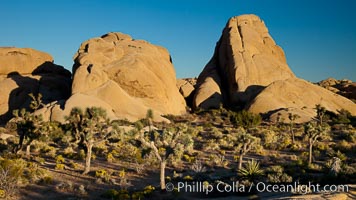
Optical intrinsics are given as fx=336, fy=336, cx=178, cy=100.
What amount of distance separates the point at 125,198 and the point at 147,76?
130ft

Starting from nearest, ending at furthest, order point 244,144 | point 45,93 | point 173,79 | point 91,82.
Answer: point 244,144
point 91,82
point 45,93
point 173,79

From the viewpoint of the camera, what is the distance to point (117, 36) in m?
69.1

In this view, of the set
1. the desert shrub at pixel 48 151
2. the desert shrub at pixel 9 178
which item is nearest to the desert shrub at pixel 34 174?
the desert shrub at pixel 9 178

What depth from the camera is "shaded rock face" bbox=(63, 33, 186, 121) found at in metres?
47.6

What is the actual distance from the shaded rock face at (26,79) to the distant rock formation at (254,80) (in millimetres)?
24792

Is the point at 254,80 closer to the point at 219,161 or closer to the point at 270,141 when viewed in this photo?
the point at 270,141

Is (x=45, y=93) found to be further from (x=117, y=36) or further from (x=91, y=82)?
(x=117, y=36)

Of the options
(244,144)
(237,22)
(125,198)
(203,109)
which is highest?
(237,22)

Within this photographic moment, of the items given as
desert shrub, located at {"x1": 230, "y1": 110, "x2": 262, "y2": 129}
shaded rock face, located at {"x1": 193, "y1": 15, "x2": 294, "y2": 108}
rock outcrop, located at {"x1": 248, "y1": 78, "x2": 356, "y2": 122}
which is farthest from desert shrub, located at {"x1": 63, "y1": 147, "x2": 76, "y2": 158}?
shaded rock face, located at {"x1": 193, "y1": 15, "x2": 294, "y2": 108}

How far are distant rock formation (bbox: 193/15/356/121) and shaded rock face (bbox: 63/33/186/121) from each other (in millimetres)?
7536

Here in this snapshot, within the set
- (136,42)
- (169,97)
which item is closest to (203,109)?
(169,97)

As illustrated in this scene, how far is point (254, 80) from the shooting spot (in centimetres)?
6181

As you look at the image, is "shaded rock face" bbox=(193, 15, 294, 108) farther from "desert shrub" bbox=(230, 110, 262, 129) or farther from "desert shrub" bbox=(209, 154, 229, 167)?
"desert shrub" bbox=(209, 154, 229, 167)

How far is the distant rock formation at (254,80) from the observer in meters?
55.2
